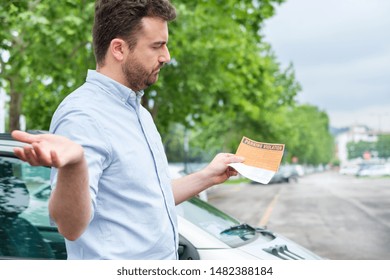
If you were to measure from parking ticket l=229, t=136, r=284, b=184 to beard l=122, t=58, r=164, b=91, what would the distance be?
0.44m

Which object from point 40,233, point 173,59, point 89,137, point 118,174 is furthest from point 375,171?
point 89,137

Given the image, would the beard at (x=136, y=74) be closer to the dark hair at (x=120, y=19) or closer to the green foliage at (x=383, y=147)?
the dark hair at (x=120, y=19)

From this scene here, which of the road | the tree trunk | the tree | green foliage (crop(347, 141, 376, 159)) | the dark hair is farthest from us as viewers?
green foliage (crop(347, 141, 376, 159))

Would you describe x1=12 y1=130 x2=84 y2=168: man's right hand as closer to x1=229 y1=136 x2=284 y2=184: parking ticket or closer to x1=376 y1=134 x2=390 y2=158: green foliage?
x1=229 y1=136 x2=284 y2=184: parking ticket

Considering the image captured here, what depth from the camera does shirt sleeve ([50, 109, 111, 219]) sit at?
4.84ft

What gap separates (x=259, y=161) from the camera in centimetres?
202

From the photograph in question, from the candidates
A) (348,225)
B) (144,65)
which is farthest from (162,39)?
(348,225)

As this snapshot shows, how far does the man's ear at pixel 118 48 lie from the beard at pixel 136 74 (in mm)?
26

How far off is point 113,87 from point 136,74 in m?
0.07

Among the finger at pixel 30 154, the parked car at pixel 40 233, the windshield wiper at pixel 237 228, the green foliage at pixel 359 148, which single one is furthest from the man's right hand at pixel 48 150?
the green foliage at pixel 359 148

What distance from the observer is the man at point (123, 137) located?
5.14 feet

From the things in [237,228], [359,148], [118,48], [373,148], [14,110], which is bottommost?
[359,148]

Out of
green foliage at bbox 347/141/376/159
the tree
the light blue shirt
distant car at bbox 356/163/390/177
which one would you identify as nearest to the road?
the tree

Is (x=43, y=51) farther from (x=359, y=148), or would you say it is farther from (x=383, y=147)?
(x=359, y=148)
